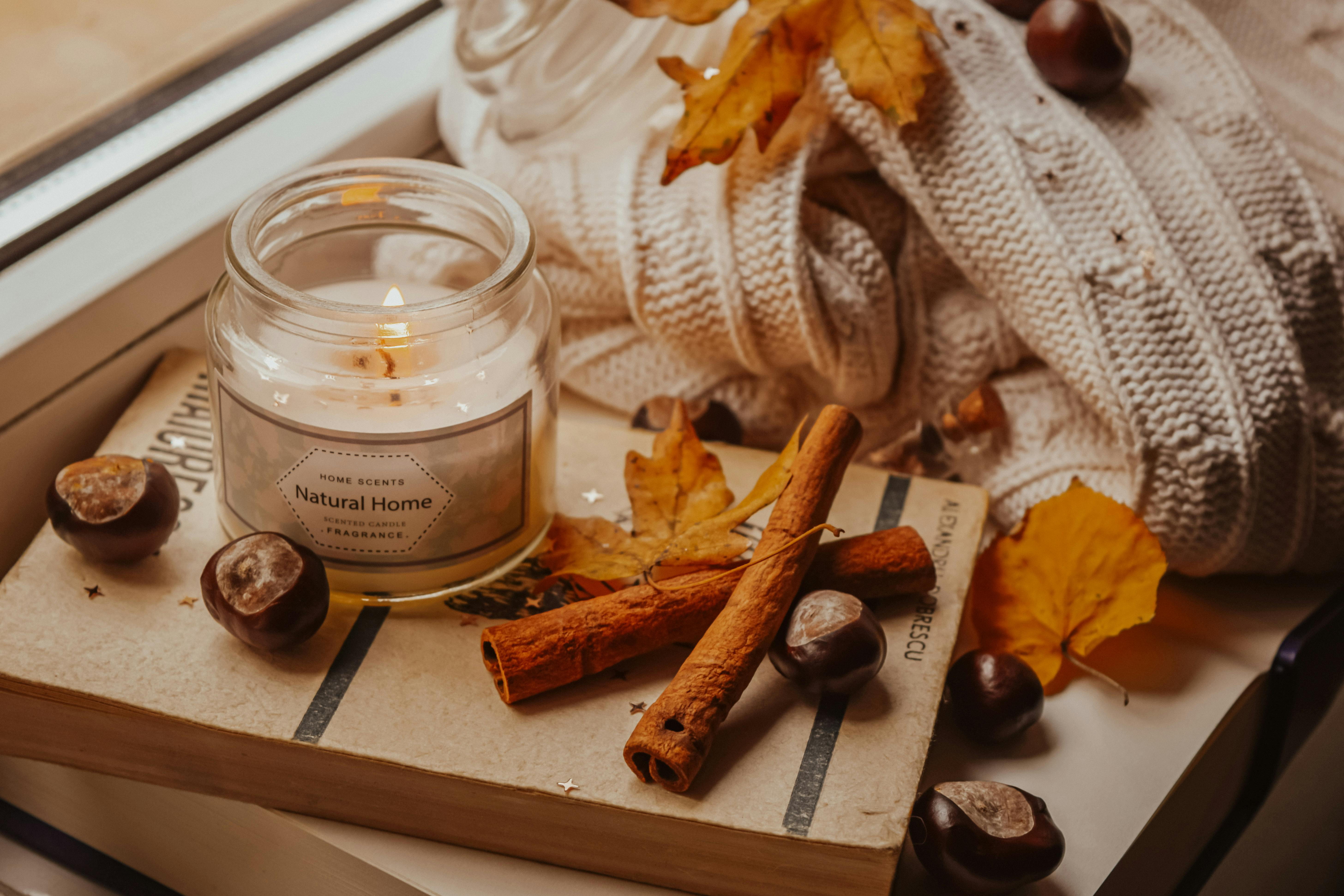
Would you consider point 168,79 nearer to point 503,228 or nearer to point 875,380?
point 503,228

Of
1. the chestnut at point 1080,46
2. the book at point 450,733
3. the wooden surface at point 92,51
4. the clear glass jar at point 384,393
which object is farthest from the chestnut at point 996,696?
the wooden surface at point 92,51

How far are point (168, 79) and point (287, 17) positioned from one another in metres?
0.11

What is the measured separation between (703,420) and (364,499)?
0.26m

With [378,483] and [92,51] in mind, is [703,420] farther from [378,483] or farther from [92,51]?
[92,51]

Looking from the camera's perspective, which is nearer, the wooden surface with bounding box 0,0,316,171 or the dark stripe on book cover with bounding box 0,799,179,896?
the dark stripe on book cover with bounding box 0,799,179,896

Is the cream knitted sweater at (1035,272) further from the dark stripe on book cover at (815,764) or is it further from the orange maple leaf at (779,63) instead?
the dark stripe on book cover at (815,764)

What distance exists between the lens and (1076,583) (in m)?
0.61

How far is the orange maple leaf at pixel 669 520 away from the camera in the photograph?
57cm

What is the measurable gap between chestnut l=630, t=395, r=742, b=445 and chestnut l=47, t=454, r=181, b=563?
28 centimetres

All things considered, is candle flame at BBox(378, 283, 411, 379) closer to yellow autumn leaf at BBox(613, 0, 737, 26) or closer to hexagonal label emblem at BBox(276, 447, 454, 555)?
hexagonal label emblem at BBox(276, 447, 454, 555)

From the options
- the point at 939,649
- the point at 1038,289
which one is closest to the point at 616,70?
the point at 1038,289

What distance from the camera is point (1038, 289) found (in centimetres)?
64

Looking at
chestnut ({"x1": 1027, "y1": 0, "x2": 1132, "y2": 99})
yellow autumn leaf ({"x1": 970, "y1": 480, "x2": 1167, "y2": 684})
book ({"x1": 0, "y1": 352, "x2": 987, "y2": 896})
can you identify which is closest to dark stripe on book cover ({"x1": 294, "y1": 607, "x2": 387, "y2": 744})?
book ({"x1": 0, "y1": 352, "x2": 987, "y2": 896})

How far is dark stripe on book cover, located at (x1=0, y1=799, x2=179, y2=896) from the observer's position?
61 centimetres
